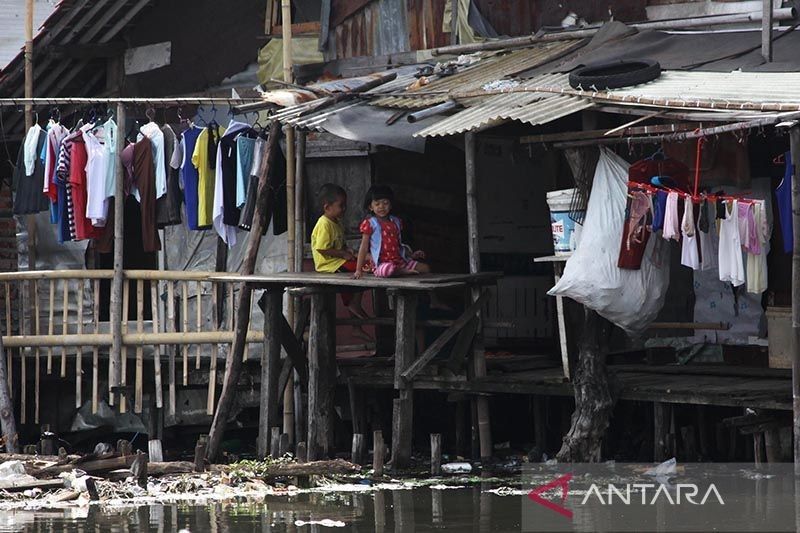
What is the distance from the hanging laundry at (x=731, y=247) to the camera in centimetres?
1205

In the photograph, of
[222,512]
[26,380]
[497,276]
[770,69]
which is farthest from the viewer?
[26,380]

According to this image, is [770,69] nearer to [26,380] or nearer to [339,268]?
[339,268]

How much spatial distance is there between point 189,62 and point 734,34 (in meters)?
6.01

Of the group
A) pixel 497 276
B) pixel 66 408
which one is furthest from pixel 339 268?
pixel 66 408

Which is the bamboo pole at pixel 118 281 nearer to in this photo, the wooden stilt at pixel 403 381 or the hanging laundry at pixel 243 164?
the hanging laundry at pixel 243 164

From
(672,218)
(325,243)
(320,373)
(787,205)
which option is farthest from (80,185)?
(787,205)

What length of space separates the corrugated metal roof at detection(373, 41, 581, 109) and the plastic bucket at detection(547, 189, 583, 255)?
1.48 meters

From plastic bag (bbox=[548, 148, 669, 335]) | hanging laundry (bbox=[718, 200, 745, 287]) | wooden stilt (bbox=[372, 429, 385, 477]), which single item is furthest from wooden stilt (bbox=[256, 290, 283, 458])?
hanging laundry (bbox=[718, 200, 745, 287])

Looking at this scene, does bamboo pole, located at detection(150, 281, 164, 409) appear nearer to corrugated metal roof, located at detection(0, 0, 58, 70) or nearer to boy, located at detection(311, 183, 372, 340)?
boy, located at detection(311, 183, 372, 340)

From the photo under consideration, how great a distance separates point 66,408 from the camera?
Result: 16.5 metres

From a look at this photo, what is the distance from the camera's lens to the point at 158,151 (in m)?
15.0

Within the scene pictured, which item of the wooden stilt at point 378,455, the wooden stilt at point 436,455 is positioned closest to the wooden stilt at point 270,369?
the wooden stilt at point 378,455

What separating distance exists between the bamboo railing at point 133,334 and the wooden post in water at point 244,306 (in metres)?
0.35

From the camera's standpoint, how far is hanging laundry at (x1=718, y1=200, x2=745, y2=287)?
12.1 meters
